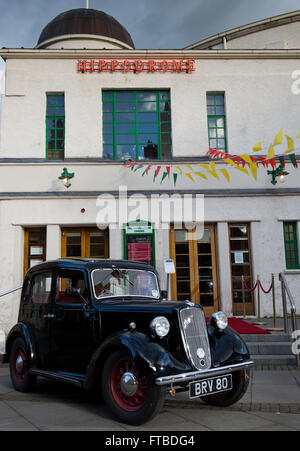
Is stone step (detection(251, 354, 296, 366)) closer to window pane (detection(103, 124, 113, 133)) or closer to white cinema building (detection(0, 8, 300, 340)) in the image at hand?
white cinema building (detection(0, 8, 300, 340))

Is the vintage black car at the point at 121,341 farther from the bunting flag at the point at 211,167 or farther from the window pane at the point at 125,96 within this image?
the window pane at the point at 125,96

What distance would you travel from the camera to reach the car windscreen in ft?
18.0

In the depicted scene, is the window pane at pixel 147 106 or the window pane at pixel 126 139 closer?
the window pane at pixel 126 139

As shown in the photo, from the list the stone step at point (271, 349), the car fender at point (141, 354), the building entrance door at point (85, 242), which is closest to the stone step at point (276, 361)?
the stone step at point (271, 349)

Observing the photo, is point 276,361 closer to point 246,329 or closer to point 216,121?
point 246,329

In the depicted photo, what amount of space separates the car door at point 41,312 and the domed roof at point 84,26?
43.6 feet

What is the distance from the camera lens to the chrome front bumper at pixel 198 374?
4.07 m

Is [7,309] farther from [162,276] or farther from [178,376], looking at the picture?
[178,376]

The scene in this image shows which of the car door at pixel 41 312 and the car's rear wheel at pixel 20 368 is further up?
the car door at pixel 41 312

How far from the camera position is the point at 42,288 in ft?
20.2

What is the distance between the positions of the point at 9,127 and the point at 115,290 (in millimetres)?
8561

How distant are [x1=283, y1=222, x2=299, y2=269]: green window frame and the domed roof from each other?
10.7 meters

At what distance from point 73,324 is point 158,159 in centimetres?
796

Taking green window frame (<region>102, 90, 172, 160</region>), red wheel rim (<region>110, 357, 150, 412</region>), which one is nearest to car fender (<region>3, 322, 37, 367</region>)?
red wheel rim (<region>110, 357, 150, 412</region>)
